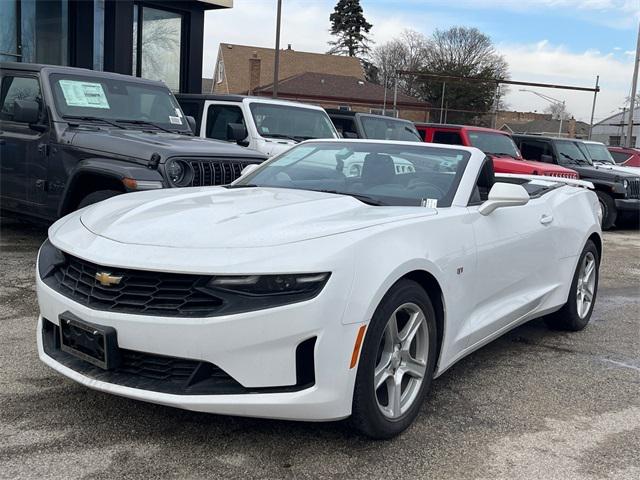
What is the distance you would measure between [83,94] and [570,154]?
10.6 metres

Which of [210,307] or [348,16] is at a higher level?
[348,16]

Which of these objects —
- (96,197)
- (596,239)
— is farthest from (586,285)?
(96,197)

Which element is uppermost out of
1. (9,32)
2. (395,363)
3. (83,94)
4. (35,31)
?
(35,31)

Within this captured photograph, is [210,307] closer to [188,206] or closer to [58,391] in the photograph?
[188,206]

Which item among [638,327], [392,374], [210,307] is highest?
[210,307]

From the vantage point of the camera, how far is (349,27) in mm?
76500

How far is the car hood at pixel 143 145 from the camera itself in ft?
20.2

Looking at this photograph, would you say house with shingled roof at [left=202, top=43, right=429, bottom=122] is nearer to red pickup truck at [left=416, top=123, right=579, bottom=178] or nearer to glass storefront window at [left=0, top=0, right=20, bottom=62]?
red pickup truck at [left=416, top=123, right=579, bottom=178]

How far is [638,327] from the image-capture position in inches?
229

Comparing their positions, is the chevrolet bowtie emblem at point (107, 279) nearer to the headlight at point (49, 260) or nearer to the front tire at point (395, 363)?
the headlight at point (49, 260)

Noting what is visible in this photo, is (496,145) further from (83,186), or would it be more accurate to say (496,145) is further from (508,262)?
(508,262)

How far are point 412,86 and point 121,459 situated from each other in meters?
63.6

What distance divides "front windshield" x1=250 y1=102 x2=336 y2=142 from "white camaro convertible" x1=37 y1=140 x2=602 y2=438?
550cm

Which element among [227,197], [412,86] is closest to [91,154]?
[227,197]
